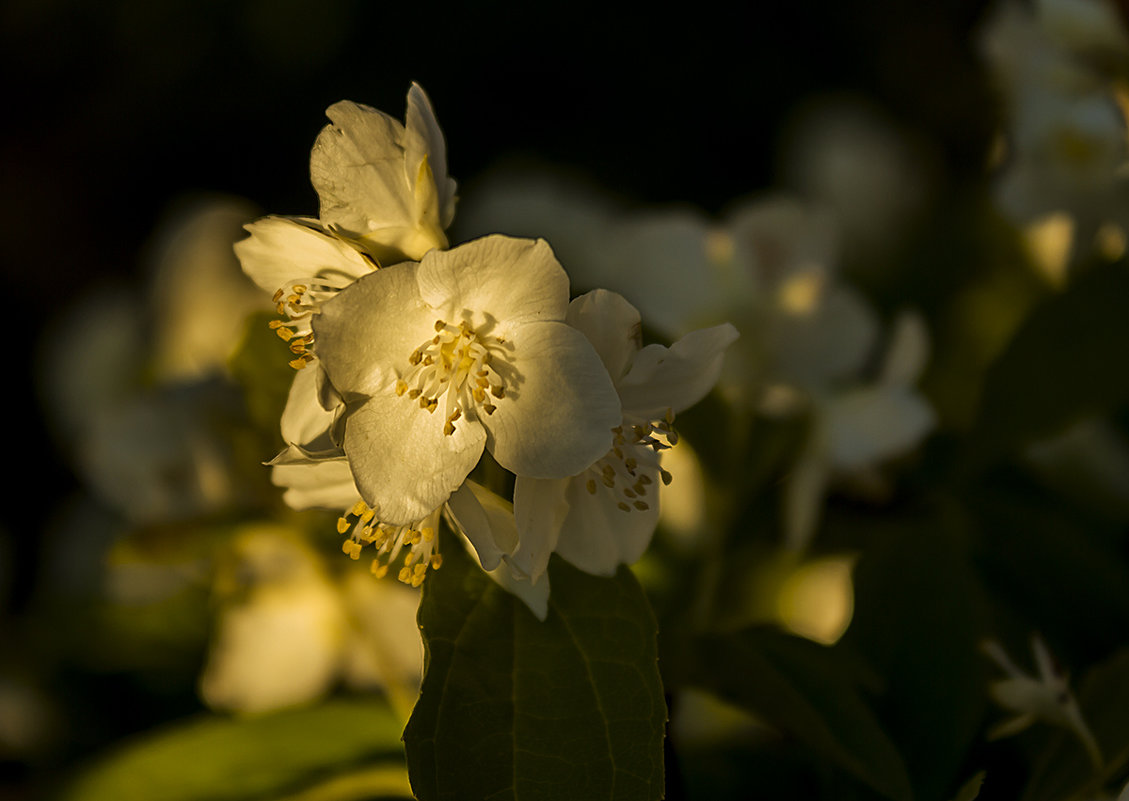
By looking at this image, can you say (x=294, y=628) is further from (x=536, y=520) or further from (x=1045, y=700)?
(x=1045, y=700)

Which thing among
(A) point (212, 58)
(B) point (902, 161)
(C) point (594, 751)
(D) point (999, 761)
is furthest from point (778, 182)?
(C) point (594, 751)

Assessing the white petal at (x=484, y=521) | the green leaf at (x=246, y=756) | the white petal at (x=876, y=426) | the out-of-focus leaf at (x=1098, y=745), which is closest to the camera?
the white petal at (x=484, y=521)

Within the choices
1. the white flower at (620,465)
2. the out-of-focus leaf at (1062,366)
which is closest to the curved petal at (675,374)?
the white flower at (620,465)

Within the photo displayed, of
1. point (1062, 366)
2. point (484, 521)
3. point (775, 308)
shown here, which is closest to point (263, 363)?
point (484, 521)

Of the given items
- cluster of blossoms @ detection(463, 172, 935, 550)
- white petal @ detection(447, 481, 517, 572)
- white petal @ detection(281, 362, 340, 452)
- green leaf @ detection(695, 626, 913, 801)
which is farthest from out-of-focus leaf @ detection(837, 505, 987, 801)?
white petal @ detection(281, 362, 340, 452)

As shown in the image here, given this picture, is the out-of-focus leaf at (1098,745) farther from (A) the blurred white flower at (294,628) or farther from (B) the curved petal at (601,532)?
(A) the blurred white flower at (294,628)

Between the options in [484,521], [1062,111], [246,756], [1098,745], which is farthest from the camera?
[1062,111]

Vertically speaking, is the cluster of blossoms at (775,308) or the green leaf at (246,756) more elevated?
the cluster of blossoms at (775,308)
